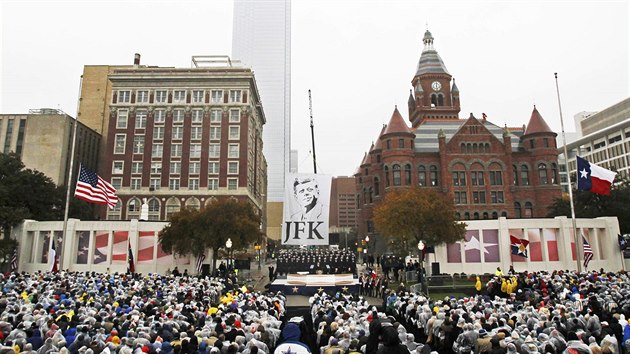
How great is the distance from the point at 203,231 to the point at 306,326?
88.3 ft

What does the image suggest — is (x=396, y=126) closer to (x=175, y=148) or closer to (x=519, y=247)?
(x=175, y=148)

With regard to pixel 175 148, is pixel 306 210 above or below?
below

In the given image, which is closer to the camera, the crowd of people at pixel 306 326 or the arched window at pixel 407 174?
the crowd of people at pixel 306 326

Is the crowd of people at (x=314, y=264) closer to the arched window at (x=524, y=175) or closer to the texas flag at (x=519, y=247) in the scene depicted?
the texas flag at (x=519, y=247)

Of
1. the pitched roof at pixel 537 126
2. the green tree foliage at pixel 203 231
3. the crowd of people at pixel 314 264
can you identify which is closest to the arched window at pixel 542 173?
the pitched roof at pixel 537 126

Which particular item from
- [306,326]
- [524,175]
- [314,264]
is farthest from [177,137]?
[306,326]

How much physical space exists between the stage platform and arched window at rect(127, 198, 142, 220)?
162ft

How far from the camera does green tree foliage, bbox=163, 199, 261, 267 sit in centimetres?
4059

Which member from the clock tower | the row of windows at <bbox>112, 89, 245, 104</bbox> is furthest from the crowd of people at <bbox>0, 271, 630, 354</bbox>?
the clock tower

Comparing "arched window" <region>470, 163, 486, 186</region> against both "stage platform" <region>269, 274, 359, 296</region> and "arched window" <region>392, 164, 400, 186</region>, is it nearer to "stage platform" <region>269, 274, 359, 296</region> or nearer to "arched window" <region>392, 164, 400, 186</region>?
"arched window" <region>392, 164, 400, 186</region>

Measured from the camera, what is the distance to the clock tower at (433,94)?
98750 millimetres

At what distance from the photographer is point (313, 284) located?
31.1 metres

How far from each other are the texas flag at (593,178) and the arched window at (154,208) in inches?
2474

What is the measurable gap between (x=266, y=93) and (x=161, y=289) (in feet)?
580
